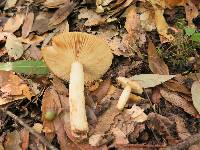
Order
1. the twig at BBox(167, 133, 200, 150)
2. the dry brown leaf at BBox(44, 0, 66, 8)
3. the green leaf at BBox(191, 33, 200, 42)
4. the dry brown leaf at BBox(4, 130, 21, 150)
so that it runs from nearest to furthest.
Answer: the twig at BBox(167, 133, 200, 150), the dry brown leaf at BBox(4, 130, 21, 150), the green leaf at BBox(191, 33, 200, 42), the dry brown leaf at BBox(44, 0, 66, 8)

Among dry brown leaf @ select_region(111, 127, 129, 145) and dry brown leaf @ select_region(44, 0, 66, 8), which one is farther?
dry brown leaf @ select_region(44, 0, 66, 8)

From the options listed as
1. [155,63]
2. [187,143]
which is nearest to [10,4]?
[155,63]

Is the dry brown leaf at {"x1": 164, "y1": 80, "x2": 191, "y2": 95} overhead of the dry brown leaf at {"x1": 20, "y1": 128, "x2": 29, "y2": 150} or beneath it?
overhead

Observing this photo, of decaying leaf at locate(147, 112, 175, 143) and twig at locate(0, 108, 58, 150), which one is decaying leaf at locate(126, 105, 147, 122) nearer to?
decaying leaf at locate(147, 112, 175, 143)

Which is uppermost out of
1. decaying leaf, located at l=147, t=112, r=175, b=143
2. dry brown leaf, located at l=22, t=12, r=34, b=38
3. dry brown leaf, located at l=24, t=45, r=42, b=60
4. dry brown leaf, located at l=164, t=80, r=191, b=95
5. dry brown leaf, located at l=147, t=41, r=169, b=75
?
dry brown leaf, located at l=22, t=12, r=34, b=38

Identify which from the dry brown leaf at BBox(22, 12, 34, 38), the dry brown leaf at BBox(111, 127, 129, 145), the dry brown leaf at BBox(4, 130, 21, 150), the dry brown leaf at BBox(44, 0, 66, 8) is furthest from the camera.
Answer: the dry brown leaf at BBox(44, 0, 66, 8)

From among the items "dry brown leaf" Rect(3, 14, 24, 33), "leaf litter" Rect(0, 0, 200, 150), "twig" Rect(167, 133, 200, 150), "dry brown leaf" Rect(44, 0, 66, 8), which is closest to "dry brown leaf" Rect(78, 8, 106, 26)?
"leaf litter" Rect(0, 0, 200, 150)

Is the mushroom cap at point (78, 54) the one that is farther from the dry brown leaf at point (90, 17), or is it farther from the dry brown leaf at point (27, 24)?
the dry brown leaf at point (27, 24)

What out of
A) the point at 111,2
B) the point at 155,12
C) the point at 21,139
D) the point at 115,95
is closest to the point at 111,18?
the point at 111,2

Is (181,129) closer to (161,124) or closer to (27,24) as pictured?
(161,124)
